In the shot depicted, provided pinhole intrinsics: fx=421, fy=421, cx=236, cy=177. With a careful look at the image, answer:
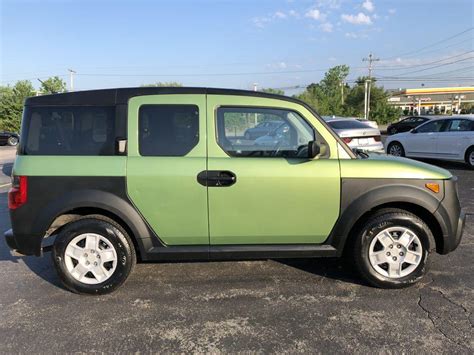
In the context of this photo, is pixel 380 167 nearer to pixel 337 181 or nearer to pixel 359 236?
pixel 337 181

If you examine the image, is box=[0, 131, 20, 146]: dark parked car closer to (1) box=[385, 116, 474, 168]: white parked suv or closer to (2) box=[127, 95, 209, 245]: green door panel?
(1) box=[385, 116, 474, 168]: white parked suv

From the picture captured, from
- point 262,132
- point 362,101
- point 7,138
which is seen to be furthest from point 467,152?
point 362,101

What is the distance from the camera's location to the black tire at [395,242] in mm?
3814

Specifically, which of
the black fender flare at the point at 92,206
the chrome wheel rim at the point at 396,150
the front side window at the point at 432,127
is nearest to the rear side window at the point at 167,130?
the black fender flare at the point at 92,206

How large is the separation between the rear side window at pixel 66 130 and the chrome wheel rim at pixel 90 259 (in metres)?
0.82

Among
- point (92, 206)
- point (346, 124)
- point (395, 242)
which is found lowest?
point (395, 242)

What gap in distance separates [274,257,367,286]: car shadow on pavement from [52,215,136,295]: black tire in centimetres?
174

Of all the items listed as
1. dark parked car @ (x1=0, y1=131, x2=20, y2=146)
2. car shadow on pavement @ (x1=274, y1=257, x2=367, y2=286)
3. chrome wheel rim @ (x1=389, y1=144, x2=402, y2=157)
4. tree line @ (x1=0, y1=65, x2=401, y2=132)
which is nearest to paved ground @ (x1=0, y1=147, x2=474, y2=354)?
car shadow on pavement @ (x1=274, y1=257, x2=367, y2=286)

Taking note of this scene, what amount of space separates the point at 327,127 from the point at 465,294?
6.39 ft

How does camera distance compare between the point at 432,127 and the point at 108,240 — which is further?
the point at 432,127

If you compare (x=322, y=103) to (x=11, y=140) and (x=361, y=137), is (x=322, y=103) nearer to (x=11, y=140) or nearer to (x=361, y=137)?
(x=11, y=140)

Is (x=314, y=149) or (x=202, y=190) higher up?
(x=314, y=149)

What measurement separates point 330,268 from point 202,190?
5.64 feet

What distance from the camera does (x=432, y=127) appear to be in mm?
12352
